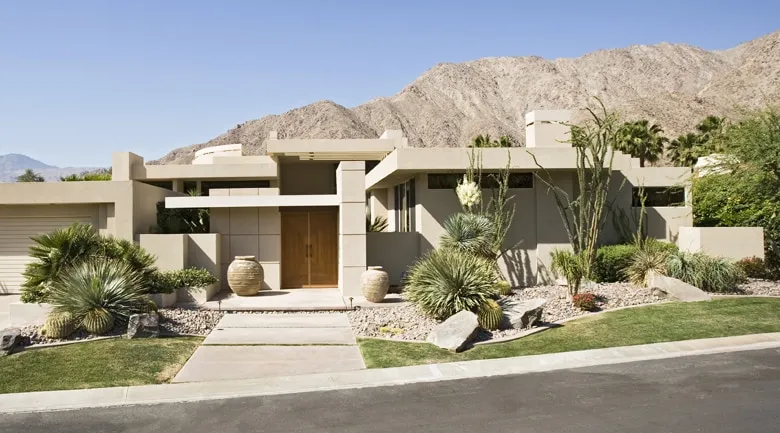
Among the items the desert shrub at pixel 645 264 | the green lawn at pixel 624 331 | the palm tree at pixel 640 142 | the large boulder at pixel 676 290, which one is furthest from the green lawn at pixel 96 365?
the palm tree at pixel 640 142

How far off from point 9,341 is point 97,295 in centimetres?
178

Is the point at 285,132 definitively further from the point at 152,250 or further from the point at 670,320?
the point at 670,320

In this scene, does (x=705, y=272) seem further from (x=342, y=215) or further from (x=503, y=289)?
(x=342, y=215)

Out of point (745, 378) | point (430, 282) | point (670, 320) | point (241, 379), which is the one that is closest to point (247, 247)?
point (430, 282)

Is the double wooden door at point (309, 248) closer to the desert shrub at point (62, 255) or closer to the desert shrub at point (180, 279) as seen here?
the desert shrub at point (180, 279)

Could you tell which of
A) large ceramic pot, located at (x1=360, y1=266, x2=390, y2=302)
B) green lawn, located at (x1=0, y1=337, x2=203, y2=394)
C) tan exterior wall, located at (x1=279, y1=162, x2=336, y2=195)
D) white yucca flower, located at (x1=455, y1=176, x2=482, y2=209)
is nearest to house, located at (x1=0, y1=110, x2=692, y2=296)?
white yucca flower, located at (x1=455, y1=176, x2=482, y2=209)

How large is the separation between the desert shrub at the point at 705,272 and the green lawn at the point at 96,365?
477 inches

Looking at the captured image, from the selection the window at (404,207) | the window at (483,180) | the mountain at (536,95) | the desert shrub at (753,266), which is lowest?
the desert shrub at (753,266)

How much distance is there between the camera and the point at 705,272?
16703 mm

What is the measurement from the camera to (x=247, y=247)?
19453 mm

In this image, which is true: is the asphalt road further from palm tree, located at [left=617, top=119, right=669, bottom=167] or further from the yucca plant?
palm tree, located at [left=617, top=119, right=669, bottom=167]

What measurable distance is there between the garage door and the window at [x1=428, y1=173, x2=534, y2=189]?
438 inches

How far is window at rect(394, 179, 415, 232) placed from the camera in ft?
70.4

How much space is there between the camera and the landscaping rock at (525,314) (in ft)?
44.0
